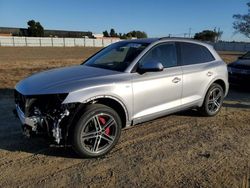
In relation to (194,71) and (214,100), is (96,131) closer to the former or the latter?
(194,71)

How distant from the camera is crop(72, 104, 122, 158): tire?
432 centimetres

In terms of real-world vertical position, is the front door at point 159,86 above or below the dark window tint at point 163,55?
below

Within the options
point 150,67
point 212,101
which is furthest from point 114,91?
point 212,101

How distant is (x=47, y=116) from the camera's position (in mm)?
4262

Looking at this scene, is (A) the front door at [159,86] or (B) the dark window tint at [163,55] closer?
(A) the front door at [159,86]

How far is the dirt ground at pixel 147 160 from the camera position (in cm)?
389

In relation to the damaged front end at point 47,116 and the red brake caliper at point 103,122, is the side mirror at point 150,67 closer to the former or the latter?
the red brake caliper at point 103,122

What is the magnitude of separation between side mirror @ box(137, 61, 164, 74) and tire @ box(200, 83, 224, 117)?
196 cm

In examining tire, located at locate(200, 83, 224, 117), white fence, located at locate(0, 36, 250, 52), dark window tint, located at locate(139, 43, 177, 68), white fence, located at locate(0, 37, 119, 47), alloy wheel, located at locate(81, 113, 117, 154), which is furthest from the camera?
white fence, located at locate(0, 36, 250, 52)

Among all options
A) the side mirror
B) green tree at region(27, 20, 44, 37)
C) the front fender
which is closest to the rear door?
the side mirror

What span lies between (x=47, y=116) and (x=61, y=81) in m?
0.57

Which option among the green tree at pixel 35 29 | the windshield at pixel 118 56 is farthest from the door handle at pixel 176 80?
the green tree at pixel 35 29

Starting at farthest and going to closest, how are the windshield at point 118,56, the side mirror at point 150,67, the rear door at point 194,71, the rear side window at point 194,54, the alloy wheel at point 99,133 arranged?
the rear side window at point 194,54, the rear door at point 194,71, the windshield at point 118,56, the side mirror at point 150,67, the alloy wheel at point 99,133

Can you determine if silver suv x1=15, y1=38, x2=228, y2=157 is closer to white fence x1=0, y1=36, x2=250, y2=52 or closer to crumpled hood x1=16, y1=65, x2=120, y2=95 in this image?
crumpled hood x1=16, y1=65, x2=120, y2=95
